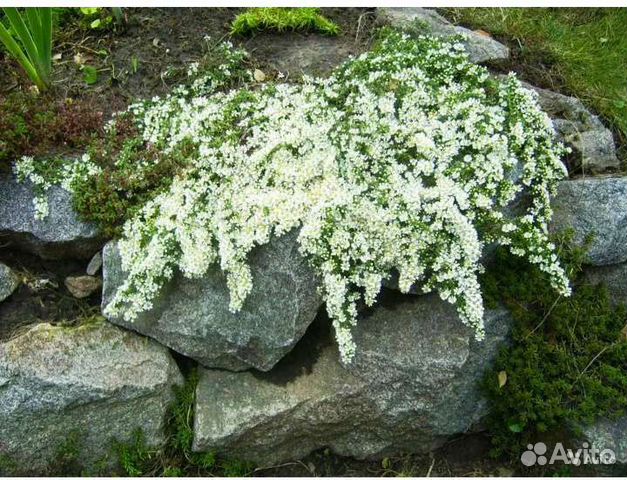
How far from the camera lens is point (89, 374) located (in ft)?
12.4

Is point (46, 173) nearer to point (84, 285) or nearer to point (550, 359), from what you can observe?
point (84, 285)

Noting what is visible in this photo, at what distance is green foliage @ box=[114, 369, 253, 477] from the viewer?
13.0ft

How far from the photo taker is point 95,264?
160 inches

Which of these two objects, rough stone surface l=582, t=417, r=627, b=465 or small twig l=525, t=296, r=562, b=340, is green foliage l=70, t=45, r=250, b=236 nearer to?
small twig l=525, t=296, r=562, b=340

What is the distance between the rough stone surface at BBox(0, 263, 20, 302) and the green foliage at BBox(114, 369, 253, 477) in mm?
1058

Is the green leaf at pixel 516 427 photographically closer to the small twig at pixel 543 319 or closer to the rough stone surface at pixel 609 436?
the rough stone surface at pixel 609 436

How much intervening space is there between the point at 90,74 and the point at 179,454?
248 centimetres

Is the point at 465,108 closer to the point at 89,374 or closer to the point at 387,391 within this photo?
the point at 387,391

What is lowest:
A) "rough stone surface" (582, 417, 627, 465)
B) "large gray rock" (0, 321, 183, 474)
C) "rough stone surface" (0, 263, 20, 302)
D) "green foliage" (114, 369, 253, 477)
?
"green foliage" (114, 369, 253, 477)

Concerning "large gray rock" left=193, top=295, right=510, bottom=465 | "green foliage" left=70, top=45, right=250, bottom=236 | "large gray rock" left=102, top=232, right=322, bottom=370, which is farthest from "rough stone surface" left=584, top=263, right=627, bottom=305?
"green foliage" left=70, top=45, right=250, bottom=236

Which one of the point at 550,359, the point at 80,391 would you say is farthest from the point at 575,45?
the point at 80,391

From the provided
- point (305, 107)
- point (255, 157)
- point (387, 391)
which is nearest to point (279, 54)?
Answer: point (305, 107)

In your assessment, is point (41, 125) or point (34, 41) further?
point (34, 41)

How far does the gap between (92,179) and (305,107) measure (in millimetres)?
1259
